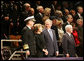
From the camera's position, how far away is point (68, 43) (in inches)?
204

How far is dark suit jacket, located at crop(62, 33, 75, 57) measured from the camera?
5117 mm

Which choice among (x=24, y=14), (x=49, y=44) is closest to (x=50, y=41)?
(x=49, y=44)

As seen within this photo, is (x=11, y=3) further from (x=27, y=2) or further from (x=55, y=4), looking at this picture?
(x=55, y=4)

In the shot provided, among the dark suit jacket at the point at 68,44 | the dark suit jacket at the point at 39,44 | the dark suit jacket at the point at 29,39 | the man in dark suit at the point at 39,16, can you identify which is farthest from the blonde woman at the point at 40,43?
the man in dark suit at the point at 39,16

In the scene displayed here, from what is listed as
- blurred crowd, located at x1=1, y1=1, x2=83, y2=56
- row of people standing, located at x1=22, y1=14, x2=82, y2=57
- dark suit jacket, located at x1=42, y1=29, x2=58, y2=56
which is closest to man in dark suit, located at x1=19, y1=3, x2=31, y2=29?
blurred crowd, located at x1=1, y1=1, x2=83, y2=56

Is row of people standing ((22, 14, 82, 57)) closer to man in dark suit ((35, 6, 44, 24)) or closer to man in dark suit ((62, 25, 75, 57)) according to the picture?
man in dark suit ((62, 25, 75, 57))

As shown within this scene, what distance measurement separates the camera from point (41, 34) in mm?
4871

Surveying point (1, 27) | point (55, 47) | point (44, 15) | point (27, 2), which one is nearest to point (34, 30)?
point (55, 47)

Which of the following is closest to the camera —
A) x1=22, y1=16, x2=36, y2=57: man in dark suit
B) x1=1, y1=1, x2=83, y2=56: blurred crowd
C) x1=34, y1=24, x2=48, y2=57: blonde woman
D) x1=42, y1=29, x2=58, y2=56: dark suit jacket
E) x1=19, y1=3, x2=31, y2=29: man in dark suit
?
x1=34, y1=24, x2=48, y2=57: blonde woman

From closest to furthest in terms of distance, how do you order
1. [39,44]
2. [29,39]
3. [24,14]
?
[39,44] → [29,39] → [24,14]

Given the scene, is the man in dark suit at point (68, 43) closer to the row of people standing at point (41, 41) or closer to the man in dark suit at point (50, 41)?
the row of people standing at point (41, 41)

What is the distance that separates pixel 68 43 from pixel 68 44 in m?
0.03

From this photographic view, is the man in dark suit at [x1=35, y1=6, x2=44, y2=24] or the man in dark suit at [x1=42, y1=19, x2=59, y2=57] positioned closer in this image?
the man in dark suit at [x1=42, y1=19, x2=59, y2=57]

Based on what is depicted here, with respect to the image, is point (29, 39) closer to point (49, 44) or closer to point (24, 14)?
point (49, 44)
